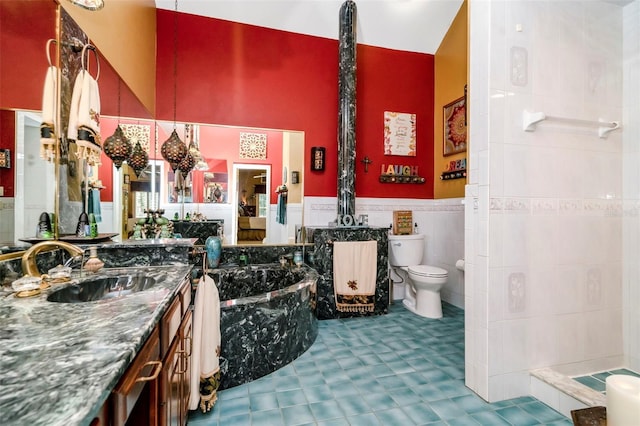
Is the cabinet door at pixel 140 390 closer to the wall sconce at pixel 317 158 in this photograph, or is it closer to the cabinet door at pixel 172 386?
the cabinet door at pixel 172 386

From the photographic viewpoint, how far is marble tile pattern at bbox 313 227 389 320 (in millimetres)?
3160

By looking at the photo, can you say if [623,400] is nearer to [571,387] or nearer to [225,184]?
[571,387]

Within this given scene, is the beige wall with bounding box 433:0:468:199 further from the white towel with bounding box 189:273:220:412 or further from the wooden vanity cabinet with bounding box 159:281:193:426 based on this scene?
the wooden vanity cabinet with bounding box 159:281:193:426

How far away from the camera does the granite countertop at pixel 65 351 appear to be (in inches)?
20.1

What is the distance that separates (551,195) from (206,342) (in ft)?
7.46

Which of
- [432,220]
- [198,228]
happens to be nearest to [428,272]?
[432,220]

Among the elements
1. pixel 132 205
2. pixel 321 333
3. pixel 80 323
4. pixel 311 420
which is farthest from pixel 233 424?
pixel 132 205

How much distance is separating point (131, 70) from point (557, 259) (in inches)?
141

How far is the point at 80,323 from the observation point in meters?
0.88

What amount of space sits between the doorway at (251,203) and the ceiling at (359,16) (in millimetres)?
1641

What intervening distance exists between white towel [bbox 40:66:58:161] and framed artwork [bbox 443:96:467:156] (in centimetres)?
347

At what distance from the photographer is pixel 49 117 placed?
1477mm

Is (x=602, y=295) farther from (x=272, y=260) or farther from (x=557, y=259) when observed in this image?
Answer: (x=272, y=260)

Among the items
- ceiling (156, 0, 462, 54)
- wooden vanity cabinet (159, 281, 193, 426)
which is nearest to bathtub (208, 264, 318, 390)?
wooden vanity cabinet (159, 281, 193, 426)
